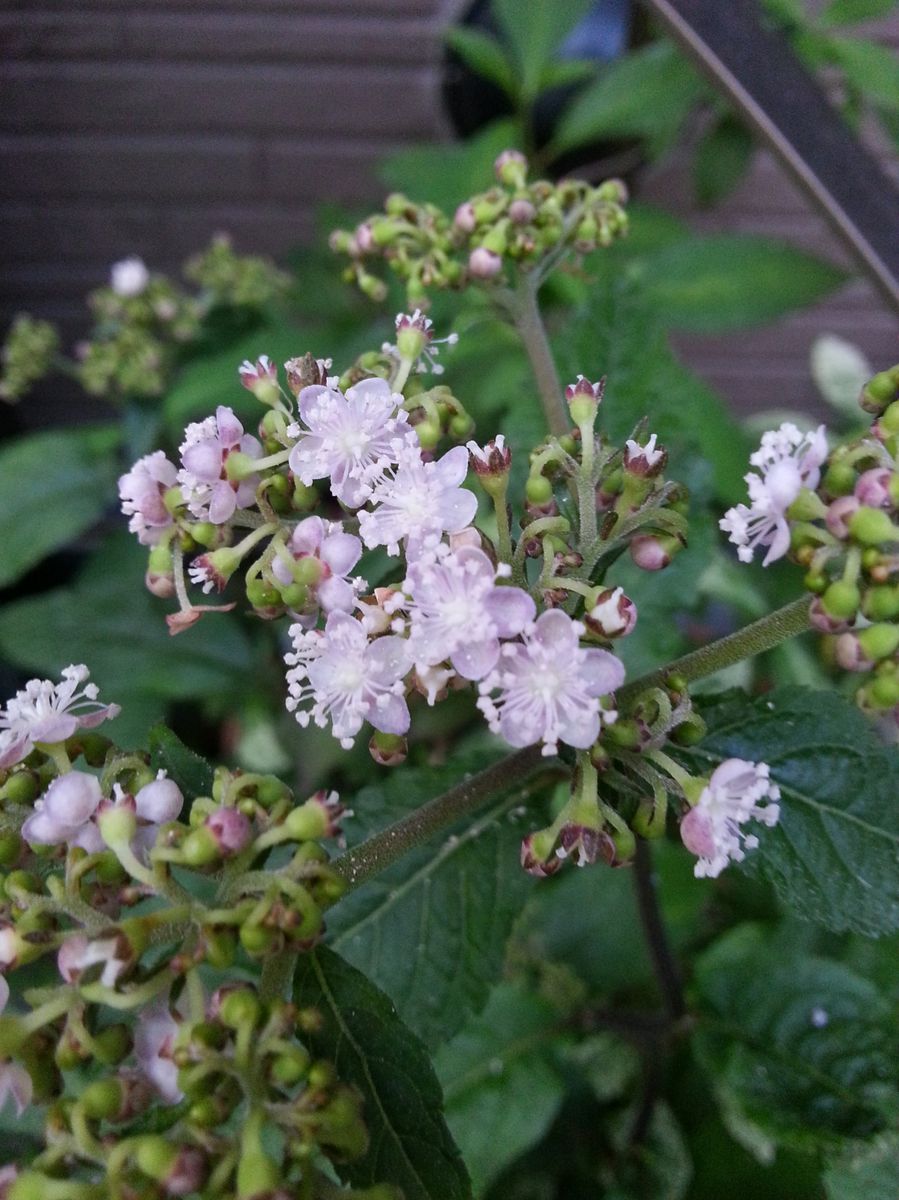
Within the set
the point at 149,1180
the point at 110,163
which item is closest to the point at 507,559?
the point at 149,1180

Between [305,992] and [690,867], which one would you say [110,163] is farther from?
[305,992]

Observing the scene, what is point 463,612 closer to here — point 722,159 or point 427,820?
point 427,820

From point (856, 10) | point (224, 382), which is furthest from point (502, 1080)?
point (856, 10)

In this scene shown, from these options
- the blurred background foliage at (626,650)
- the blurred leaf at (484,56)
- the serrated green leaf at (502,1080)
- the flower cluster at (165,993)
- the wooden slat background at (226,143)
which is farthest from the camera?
the wooden slat background at (226,143)

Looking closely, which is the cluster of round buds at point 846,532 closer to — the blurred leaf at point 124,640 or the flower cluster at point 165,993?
the flower cluster at point 165,993

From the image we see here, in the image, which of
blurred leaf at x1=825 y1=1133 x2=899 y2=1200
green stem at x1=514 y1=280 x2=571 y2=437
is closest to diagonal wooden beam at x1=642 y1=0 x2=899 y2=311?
green stem at x1=514 y1=280 x2=571 y2=437

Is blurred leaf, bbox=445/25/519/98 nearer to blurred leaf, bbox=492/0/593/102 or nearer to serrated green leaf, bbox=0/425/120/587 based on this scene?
blurred leaf, bbox=492/0/593/102

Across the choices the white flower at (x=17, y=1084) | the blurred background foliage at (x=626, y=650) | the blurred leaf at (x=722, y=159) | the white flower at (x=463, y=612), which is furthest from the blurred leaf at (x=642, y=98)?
the white flower at (x=17, y=1084)
